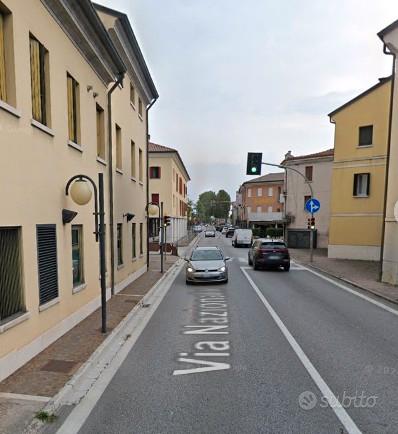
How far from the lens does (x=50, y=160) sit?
6.02m

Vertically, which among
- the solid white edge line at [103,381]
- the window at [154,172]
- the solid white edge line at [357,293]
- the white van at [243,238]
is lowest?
the white van at [243,238]

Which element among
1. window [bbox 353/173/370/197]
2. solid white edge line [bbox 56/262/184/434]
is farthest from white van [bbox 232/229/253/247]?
solid white edge line [bbox 56/262/184/434]

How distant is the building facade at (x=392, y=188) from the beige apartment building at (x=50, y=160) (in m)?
9.62

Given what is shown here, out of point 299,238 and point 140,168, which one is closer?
point 140,168

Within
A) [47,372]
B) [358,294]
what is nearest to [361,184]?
[358,294]

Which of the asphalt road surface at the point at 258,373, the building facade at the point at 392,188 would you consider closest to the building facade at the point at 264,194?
the building facade at the point at 392,188

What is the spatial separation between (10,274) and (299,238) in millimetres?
26733

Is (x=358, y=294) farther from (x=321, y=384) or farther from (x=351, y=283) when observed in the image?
(x=321, y=384)

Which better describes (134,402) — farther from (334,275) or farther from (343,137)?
(343,137)

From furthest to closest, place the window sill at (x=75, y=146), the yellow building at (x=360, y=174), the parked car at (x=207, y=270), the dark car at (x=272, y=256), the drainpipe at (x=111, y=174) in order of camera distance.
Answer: the yellow building at (x=360, y=174) < the dark car at (x=272, y=256) < the parked car at (x=207, y=270) < the drainpipe at (x=111, y=174) < the window sill at (x=75, y=146)

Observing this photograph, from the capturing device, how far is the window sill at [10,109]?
4528 millimetres

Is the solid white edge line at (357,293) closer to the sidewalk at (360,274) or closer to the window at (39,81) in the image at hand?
the sidewalk at (360,274)

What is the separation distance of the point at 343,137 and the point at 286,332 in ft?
56.5

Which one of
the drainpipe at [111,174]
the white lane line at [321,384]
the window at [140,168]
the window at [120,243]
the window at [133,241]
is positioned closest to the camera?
the white lane line at [321,384]
